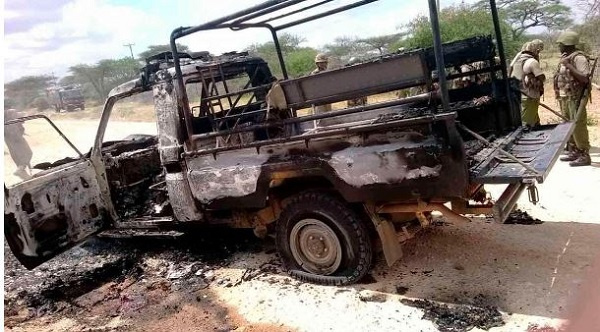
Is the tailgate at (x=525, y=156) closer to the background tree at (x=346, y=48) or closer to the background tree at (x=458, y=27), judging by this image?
the background tree at (x=458, y=27)

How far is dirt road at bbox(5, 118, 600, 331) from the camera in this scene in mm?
3416

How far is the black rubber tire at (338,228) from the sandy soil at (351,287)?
0.34 feet

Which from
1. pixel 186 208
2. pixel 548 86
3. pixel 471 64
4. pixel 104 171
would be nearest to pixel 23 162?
pixel 104 171

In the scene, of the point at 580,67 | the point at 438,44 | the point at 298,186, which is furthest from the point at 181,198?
the point at 580,67

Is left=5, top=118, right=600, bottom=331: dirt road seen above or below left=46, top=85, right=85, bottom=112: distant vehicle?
below

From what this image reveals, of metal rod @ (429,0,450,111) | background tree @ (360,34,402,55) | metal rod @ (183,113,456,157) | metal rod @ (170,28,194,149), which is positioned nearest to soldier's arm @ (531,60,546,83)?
metal rod @ (429,0,450,111)

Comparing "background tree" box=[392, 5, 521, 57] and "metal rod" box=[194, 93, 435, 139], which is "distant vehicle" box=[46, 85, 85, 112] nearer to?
"background tree" box=[392, 5, 521, 57]

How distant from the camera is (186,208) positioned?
4.52 meters

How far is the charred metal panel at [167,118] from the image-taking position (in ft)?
14.6

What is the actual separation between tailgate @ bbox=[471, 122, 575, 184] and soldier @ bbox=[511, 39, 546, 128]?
2444 mm

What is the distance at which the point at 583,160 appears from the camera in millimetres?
6371

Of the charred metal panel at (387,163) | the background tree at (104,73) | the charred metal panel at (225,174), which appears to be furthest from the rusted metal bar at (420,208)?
the background tree at (104,73)

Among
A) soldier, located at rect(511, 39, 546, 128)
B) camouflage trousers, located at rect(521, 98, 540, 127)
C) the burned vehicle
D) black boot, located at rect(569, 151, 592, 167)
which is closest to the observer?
the burned vehicle

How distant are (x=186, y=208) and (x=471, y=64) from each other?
3077 millimetres
